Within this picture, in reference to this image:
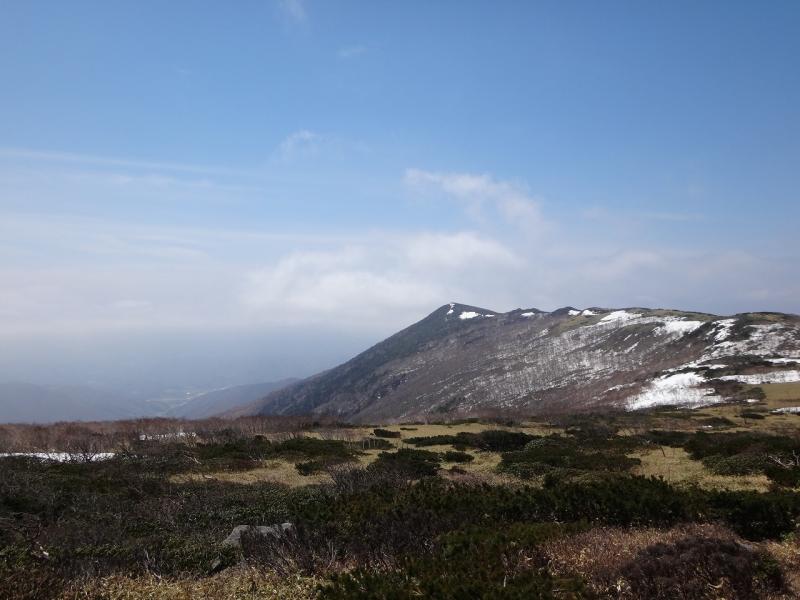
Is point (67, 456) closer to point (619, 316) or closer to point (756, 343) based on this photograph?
point (756, 343)

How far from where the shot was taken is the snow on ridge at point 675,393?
50062 millimetres

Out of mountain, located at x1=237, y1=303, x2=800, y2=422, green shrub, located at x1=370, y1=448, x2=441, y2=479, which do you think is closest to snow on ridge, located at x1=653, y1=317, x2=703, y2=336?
mountain, located at x1=237, y1=303, x2=800, y2=422

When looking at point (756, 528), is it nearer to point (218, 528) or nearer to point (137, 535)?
point (218, 528)

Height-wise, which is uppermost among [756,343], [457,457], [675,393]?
[756,343]

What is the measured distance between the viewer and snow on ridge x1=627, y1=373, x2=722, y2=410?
50062 mm

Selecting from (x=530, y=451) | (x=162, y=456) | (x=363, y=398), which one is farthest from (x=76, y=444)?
(x=363, y=398)

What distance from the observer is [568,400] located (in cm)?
7269

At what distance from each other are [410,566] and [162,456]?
2252 centimetres

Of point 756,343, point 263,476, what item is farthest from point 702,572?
point 756,343

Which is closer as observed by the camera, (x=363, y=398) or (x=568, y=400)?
(x=568, y=400)

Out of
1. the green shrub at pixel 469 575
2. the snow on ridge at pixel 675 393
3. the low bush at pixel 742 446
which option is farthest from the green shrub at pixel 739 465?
the snow on ridge at pixel 675 393

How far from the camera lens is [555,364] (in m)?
99.6

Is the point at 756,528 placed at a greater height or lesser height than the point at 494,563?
lesser

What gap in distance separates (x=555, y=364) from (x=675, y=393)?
150 ft
